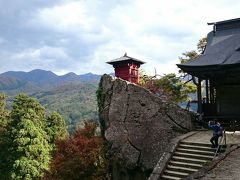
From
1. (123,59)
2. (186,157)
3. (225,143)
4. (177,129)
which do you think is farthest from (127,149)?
(123,59)

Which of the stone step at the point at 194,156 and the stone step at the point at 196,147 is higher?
the stone step at the point at 196,147

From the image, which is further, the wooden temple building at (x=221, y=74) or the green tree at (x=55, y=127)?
the green tree at (x=55, y=127)

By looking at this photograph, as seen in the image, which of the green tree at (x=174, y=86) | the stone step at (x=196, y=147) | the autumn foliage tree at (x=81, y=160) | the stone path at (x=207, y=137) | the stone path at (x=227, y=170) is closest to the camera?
the stone path at (x=227, y=170)

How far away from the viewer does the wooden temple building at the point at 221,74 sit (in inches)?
943

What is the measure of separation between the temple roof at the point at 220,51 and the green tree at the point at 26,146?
64.8 feet

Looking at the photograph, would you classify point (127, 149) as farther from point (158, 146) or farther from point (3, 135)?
point (3, 135)

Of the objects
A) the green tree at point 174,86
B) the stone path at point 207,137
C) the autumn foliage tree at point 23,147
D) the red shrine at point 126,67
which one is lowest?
the autumn foliage tree at point 23,147

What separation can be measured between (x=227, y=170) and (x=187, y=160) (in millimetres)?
2939

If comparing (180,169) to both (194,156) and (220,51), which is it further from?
(220,51)

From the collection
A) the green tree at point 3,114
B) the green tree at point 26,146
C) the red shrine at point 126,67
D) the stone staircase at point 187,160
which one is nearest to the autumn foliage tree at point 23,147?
the green tree at point 26,146

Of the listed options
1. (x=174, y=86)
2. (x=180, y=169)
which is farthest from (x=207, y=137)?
(x=174, y=86)

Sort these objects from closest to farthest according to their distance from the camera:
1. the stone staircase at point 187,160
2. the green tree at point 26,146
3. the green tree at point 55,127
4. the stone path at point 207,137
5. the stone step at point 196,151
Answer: the stone staircase at point 187,160, the stone step at point 196,151, the stone path at point 207,137, the green tree at point 26,146, the green tree at point 55,127

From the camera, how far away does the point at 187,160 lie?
60.8 ft

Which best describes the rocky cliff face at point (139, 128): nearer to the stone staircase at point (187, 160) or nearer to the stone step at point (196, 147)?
the stone step at point (196, 147)
